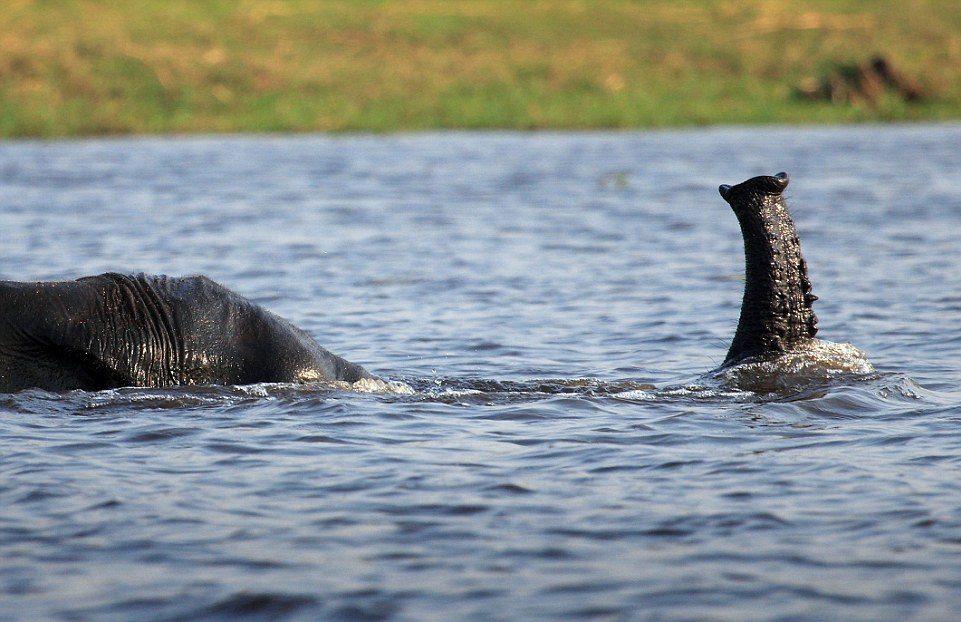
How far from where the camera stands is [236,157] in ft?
78.2

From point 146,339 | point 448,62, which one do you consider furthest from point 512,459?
point 448,62

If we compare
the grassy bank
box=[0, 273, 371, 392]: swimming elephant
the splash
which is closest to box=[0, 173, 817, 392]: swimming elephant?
box=[0, 273, 371, 392]: swimming elephant

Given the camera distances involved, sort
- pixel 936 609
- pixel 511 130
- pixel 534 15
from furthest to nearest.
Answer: pixel 534 15 < pixel 511 130 < pixel 936 609

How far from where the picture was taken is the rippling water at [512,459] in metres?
4.71

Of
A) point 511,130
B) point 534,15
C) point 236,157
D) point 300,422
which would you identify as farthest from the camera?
point 534,15

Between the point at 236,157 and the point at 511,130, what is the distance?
19.5 feet

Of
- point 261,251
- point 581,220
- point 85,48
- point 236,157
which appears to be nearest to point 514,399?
point 261,251

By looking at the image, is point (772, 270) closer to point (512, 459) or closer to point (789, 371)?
point (789, 371)

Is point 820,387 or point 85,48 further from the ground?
point 85,48

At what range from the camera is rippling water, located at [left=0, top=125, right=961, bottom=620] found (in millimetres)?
4715

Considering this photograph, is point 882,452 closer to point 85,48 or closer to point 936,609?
point 936,609

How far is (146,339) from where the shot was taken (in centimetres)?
694

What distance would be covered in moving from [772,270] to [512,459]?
184 centimetres

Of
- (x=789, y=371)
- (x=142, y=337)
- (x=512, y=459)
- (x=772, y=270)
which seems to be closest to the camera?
(x=512, y=459)
